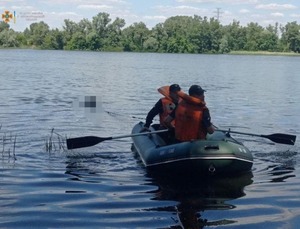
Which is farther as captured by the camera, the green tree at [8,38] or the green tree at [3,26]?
the green tree at [8,38]

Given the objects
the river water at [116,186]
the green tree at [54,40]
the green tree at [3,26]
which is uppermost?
the green tree at [3,26]

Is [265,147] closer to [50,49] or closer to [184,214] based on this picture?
[184,214]

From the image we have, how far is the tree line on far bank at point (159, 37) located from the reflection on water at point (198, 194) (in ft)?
286

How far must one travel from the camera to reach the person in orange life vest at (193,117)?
364 inches

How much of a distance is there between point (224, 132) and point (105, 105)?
11.3 meters

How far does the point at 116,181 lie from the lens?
9188 mm

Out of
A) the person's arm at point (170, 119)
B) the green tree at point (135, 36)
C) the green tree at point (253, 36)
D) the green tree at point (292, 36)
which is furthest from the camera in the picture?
the green tree at point (253, 36)

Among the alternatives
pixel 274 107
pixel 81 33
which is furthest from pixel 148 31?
pixel 274 107

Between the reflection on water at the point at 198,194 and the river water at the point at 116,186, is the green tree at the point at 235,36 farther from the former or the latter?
the reflection on water at the point at 198,194

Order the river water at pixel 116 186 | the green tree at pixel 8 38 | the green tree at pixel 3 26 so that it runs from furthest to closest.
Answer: the green tree at pixel 8 38, the green tree at pixel 3 26, the river water at pixel 116 186

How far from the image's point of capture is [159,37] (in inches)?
3912

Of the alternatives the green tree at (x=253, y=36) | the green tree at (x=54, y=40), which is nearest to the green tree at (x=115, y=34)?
the green tree at (x=54, y=40)

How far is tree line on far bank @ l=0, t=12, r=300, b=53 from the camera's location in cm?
9731

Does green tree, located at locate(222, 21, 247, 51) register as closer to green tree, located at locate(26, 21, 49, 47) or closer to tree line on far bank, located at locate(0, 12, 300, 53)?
tree line on far bank, located at locate(0, 12, 300, 53)
